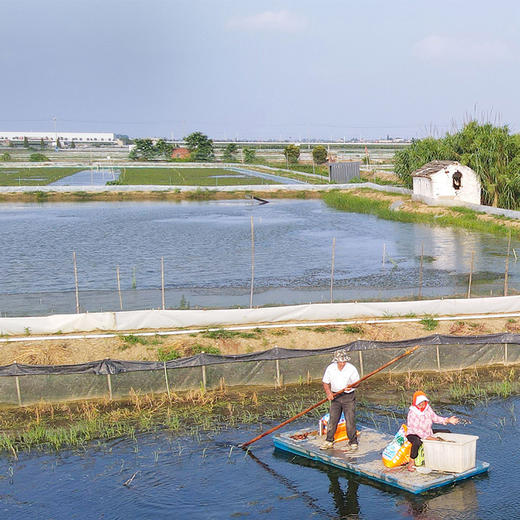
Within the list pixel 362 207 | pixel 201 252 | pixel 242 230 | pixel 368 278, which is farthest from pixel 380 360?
pixel 362 207

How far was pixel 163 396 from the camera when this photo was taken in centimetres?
1586

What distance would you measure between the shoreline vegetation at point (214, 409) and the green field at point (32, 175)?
62.7 meters

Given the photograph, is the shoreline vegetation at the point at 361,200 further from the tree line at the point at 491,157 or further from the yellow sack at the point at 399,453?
the yellow sack at the point at 399,453

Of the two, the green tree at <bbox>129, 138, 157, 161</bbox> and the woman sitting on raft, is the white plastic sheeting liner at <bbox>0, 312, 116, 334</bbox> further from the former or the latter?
the green tree at <bbox>129, 138, 157, 161</bbox>

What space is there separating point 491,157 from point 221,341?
33.8 metres

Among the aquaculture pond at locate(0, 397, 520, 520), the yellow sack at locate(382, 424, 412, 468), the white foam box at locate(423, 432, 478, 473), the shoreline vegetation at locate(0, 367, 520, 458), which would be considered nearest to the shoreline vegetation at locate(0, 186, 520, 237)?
the shoreline vegetation at locate(0, 367, 520, 458)

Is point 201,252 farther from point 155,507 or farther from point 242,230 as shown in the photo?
point 155,507

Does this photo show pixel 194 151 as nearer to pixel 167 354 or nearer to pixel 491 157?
pixel 491 157

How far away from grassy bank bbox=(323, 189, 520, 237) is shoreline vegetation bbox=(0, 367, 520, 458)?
76.0ft

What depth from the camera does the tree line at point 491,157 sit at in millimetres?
45375

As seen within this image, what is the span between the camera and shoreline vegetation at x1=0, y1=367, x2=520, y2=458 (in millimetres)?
14023

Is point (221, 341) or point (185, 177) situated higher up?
point (185, 177)

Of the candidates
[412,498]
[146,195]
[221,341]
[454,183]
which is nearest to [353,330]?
[221,341]

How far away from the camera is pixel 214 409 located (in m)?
15.3
